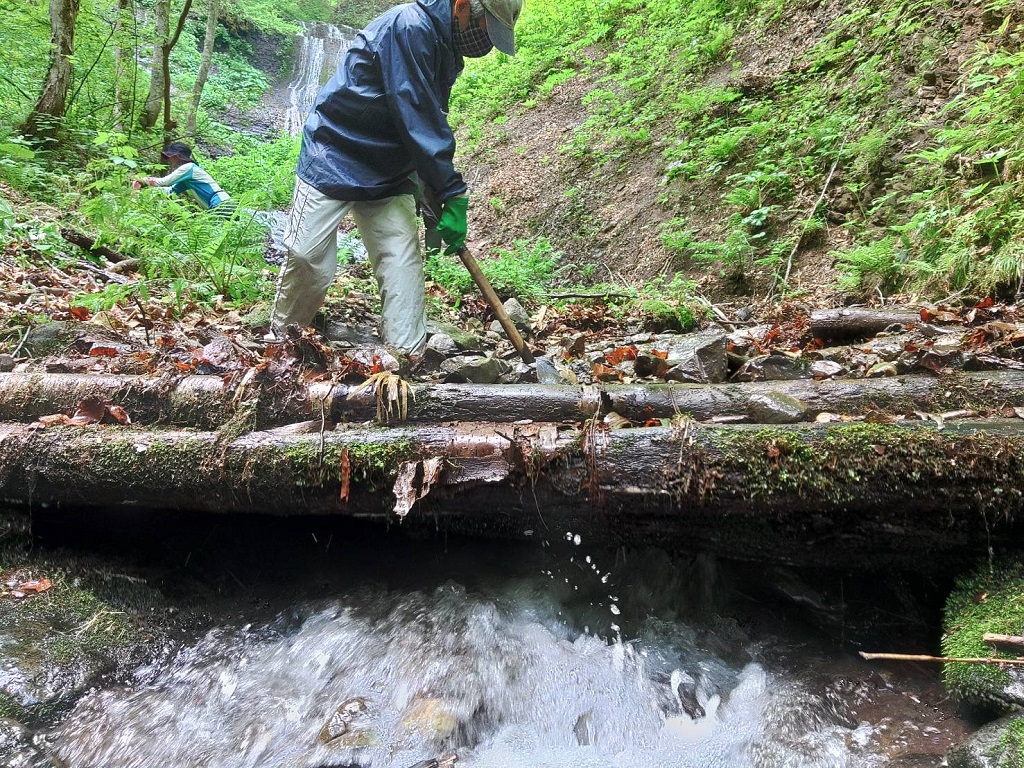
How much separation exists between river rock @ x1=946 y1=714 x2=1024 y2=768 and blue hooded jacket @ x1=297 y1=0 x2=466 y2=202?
3.50 m

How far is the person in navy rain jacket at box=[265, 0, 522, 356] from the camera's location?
11.2 feet

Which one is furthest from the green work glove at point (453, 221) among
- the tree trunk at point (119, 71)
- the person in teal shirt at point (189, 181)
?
the tree trunk at point (119, 71)

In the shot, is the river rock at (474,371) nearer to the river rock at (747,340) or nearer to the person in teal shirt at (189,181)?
the river rock at (747,340)

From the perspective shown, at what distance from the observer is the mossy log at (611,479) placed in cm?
200

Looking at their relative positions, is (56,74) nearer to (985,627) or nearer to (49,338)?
(49,338)

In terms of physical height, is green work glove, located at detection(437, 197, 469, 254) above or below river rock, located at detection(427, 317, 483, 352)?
above

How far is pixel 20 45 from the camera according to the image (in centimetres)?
766

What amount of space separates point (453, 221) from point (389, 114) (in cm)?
77

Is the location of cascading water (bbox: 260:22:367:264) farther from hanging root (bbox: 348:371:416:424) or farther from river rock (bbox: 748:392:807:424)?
river rock (bbox: 748:392:807:424)

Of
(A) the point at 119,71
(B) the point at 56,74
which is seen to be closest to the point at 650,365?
(B) the point at 56,74

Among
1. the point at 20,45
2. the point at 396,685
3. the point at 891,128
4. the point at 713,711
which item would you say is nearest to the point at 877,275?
the point at 891,128

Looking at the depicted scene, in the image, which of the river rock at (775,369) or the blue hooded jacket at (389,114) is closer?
the river rock at (775,369)

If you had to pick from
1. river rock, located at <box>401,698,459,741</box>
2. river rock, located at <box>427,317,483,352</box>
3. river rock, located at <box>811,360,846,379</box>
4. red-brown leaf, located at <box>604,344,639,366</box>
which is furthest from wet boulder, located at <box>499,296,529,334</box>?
river rock, located at <box>401,698,459,741</box>

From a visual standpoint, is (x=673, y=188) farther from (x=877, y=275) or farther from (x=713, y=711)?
(x=713, y=711)
